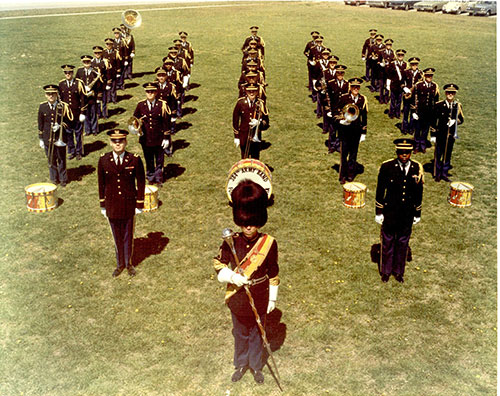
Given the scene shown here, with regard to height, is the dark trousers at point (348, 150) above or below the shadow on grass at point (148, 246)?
above

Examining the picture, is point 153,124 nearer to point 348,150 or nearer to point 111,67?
point 348,150

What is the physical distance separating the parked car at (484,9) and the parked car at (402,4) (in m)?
6.67

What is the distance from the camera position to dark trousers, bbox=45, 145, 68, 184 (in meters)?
12.5

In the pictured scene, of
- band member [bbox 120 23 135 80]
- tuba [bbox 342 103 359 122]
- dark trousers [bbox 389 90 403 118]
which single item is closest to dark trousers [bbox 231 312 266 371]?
tuba [bbox 342 103 359 122]

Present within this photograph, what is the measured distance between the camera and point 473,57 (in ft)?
96.2

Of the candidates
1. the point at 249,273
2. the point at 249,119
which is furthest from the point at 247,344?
the point at 249,119

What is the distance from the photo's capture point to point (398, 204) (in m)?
8.42

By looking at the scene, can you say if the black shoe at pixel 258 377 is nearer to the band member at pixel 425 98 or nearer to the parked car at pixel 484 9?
the band member at pixel 425 98

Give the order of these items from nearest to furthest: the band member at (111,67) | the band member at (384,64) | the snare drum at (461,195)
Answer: the snare drum at (461,195)
the band member at (111,67)
the band member at (384,64)

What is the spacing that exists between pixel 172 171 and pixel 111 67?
7.43 meters

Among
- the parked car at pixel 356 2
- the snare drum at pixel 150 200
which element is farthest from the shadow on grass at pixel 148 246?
the parked car at pixel 356 2

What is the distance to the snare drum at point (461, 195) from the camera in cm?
1159

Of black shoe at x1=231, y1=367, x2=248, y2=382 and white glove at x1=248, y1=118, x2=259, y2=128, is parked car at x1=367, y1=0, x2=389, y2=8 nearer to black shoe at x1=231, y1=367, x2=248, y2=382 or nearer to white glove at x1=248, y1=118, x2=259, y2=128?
white glove at x1=248, y1=118, x2=259, y2=128

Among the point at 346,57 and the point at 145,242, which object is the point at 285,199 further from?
the point at 346,57
